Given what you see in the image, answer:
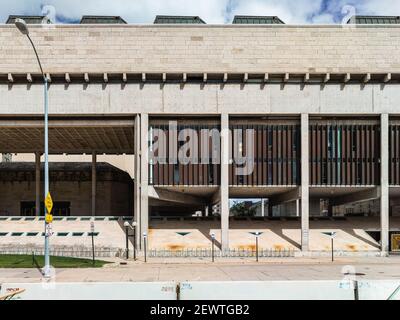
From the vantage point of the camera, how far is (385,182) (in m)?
41.0

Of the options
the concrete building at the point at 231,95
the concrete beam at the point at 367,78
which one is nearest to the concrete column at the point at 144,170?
the concrete building at the point at 231,95

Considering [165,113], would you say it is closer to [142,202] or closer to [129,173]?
[142,202]

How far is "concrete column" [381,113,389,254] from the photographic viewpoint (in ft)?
134

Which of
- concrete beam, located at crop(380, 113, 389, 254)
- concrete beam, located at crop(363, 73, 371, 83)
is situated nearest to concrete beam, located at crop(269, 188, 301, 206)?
concrete beam, located at crop(380, 113, 389, 254)

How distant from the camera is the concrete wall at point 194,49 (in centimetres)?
4050

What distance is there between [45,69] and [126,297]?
37.0 m

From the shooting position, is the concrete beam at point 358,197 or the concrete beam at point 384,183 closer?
the concrete beam at point 384,183

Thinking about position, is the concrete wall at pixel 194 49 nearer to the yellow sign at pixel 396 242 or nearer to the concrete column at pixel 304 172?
the concrete column at pixel 304 172

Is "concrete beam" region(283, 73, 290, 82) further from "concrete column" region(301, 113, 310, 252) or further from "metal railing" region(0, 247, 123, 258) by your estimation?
"metal railing" region(0, 247, 123, 258)

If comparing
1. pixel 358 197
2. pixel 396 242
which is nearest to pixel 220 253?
pixel 396 242

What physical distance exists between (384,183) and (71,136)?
123 ft

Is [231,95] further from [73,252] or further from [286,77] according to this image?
[73,252]

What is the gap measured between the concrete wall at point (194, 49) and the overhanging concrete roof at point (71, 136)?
573 cm

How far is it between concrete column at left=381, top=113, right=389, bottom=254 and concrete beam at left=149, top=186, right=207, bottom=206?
2300 cm
